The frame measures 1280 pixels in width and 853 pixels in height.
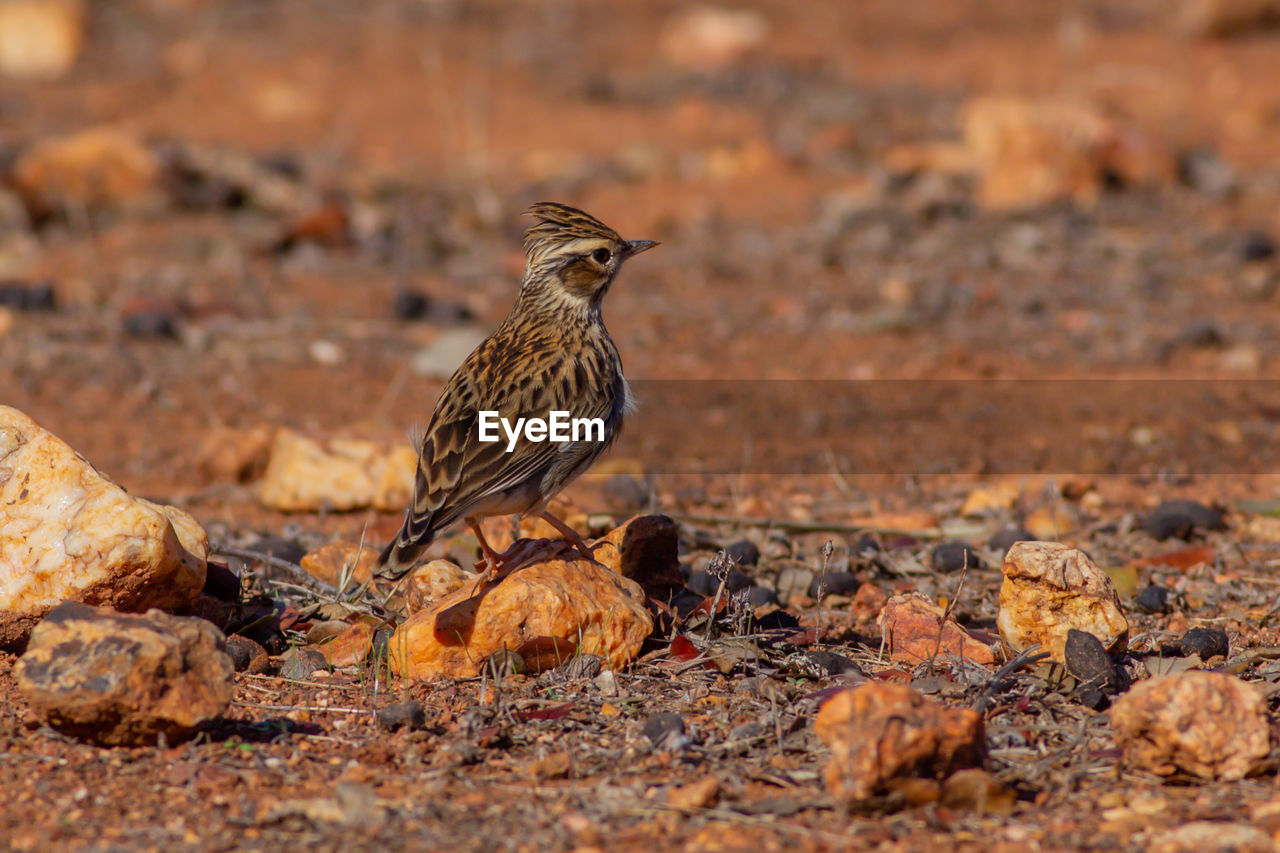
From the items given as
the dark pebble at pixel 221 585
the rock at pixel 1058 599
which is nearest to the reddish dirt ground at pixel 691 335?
the rock at pixel 1058 599

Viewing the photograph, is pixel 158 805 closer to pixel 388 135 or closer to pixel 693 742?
pixel 693 742

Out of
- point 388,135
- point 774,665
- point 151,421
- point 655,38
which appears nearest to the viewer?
point 774,665

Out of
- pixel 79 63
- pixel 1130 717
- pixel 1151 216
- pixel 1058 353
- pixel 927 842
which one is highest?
pixel 79 63

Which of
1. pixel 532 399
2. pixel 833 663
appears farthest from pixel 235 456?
pixel 833 663

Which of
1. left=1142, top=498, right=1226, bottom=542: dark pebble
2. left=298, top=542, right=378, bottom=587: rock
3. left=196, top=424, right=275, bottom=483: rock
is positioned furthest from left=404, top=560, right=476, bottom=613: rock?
left=1142, top=498, right=1226, bottom=542: dark pebble

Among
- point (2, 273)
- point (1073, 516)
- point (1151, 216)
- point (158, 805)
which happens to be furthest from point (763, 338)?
point (158, 805)

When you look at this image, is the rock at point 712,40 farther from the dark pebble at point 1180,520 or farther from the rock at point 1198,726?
the rock at point 1198,726

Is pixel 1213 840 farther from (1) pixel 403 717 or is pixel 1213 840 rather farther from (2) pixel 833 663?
(1) pixel 403 717
